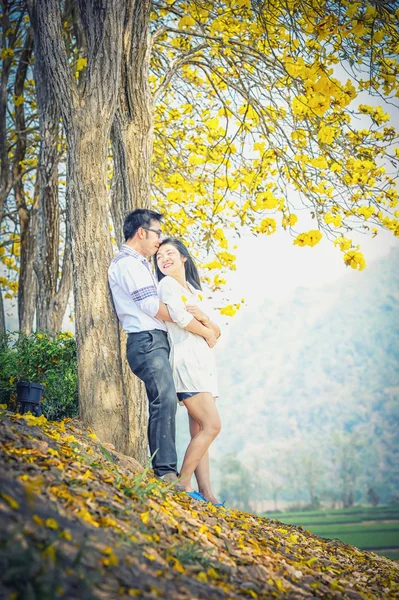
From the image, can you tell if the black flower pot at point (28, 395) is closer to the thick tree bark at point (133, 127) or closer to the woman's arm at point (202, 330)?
the woman's arm at point (202, 330)

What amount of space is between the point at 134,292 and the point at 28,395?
131 cm

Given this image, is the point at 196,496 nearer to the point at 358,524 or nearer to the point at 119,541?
the point at 119,541

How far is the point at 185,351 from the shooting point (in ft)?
14.2

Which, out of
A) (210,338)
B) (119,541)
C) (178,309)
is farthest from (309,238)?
(119,541)

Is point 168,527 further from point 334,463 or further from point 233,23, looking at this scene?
point 334,463

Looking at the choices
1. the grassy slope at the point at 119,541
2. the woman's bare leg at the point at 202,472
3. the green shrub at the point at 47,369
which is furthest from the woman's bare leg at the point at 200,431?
the green shrub at the point at 47,369

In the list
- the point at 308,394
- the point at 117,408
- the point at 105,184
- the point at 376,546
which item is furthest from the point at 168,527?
the point at 308,394

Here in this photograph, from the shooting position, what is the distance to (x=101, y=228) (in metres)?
4.75

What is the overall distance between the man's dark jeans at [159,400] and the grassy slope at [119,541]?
0.19 m

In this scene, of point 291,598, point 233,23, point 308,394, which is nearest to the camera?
point 291,598

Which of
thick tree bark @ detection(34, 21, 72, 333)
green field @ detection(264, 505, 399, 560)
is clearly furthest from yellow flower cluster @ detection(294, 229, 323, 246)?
green field @ detection(264, 505, 399, 560)

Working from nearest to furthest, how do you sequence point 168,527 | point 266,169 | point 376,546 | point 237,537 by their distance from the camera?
point 168,527, point 237,537, point 266,169, point 376,546

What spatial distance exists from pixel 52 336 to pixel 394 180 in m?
3.79

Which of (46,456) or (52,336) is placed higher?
(52,336)
